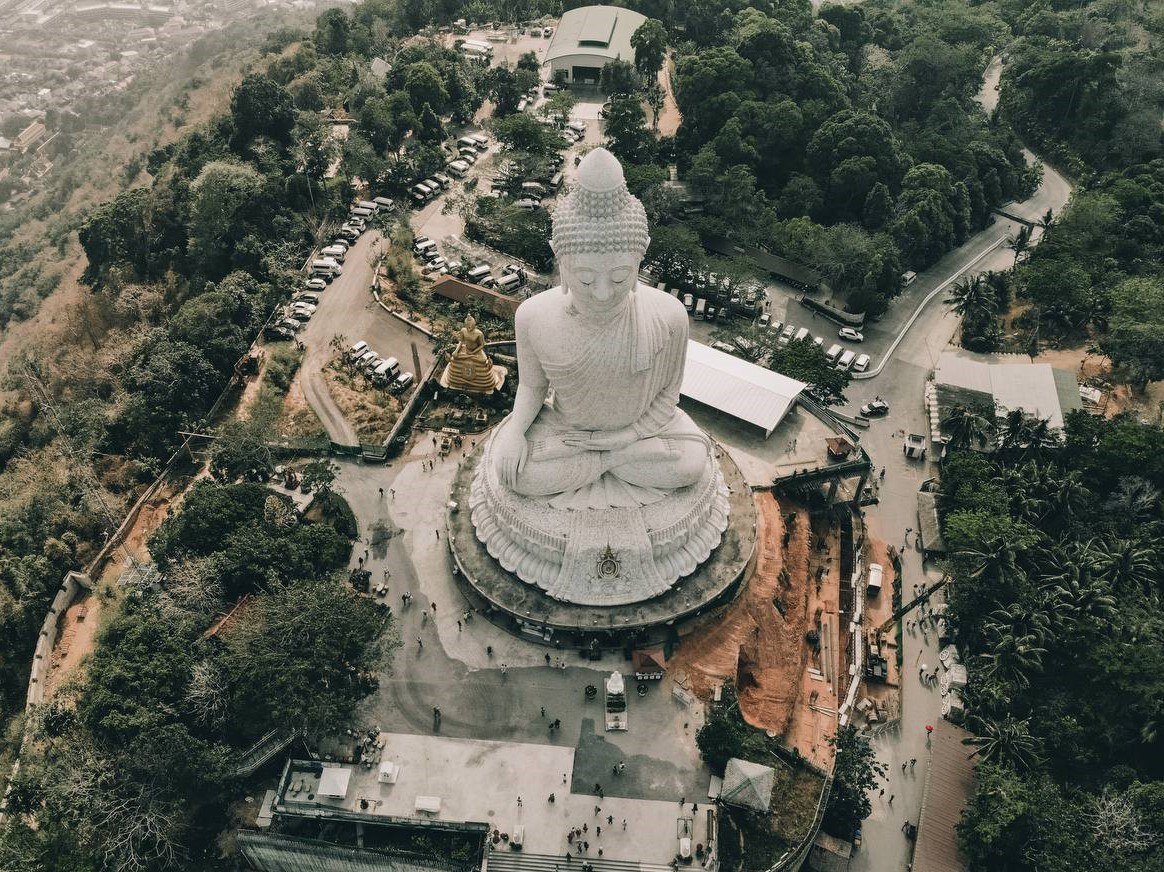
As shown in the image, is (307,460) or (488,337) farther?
(488,337)

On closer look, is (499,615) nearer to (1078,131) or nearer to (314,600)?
(314,600)

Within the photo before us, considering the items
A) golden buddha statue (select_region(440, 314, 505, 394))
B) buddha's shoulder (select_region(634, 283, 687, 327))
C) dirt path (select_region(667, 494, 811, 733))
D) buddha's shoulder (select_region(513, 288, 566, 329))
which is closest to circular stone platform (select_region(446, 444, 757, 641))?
dirt path (select_region(667, 494, 811, 733))

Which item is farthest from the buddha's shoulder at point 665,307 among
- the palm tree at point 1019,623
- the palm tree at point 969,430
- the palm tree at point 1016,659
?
the palm tree at point 969,430

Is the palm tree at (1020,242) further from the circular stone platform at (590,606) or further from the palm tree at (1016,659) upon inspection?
the circular stone platform at (590,606)

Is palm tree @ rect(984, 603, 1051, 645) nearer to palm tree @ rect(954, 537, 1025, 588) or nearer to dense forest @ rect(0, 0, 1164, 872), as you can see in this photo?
dense forest @ rect(0, 0, 1164, 872)

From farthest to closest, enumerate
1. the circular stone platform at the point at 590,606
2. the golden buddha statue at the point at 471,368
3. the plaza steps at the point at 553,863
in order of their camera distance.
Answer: the golden buddha statue at the point at 471,368, the circular stone platform at the point at 590,606, the plaza steps at the point at 553,863

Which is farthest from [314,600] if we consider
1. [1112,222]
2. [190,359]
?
[1112,222]

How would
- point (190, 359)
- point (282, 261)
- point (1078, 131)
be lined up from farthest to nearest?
point (1078, 131), point (282, 261), point (190, 359)
